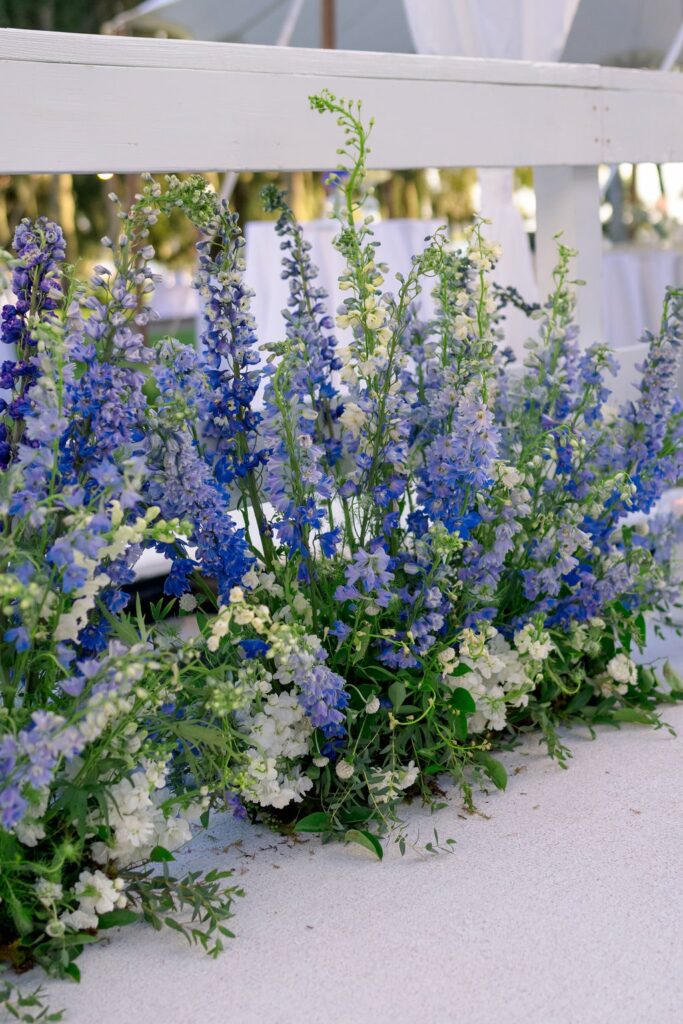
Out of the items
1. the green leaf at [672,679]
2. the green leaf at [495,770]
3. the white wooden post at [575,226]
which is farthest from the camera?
the white wooden post at [575,226]

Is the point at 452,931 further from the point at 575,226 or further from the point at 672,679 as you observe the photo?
the point at 575,226

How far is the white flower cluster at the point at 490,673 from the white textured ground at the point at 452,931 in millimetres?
99

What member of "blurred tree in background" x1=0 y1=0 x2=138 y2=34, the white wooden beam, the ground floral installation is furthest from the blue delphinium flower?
"blurred tree in background" x1=0 y1=0 x2=138 y2=34

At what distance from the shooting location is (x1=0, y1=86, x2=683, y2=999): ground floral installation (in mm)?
995

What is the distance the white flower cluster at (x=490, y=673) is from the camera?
48.9 inches

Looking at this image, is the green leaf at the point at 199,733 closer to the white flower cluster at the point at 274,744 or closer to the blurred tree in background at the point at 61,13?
the white flower cluster at the point at 274,744

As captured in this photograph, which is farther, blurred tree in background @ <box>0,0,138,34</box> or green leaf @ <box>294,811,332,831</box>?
blurred tree in background @ <box>0,0,138,34</box>

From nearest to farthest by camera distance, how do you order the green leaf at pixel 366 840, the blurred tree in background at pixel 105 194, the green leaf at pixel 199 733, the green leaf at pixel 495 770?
the green leaf at pixel 199 733, the green leaf at pixel 366 840, the green leaf at pixel 495 770, the blurred tree in background at pixel 105 194

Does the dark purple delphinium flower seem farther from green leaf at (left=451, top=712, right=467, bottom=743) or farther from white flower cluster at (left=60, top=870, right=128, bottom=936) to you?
green leaf at (left=451, top=712, right=467, bottom=743)

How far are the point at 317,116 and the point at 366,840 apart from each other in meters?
0.91

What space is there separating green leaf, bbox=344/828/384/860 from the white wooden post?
3.41ft

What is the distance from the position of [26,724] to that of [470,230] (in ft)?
2.35

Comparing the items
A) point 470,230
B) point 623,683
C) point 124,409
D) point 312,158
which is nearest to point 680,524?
point 623,683

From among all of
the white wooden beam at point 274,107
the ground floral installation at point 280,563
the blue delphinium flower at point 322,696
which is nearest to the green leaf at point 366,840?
the ground floral installation at point 280,563
